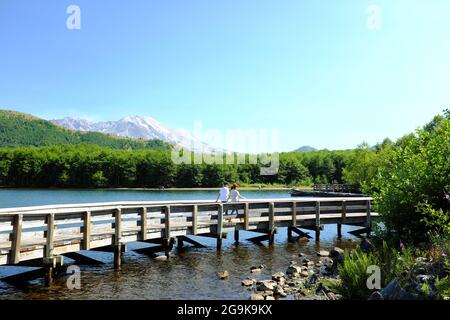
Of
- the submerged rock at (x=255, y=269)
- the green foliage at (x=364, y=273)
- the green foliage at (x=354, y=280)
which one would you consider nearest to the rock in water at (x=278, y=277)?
the submerged rock at (x=255, y=269)

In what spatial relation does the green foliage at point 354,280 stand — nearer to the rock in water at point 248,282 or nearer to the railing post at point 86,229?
the rock in water at point 248,282

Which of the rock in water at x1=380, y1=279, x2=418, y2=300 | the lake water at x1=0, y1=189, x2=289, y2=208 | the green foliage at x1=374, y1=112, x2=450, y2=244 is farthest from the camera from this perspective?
the lake water at x1=0, y1=189, x2=289, y2=208

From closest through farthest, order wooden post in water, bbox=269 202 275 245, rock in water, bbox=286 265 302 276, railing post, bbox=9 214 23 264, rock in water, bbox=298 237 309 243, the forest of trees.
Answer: railing post, bbox=9 214 23 264 < rock in water, bbox=286 265 302 276 < wooden post in water, bbox=269 202 275 245 < rock in water, bbox=298 237 309 243 < the forest of trees

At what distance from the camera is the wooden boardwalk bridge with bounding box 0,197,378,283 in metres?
14.4

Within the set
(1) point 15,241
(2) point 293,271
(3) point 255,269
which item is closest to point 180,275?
(3) point 255,269

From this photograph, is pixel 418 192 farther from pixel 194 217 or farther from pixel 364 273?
pixel 194 217

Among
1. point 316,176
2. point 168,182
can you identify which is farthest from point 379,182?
point 316,176

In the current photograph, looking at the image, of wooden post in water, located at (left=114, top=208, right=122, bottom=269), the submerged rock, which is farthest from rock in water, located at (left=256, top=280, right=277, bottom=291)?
wooden post in water, located at (left=114, top=208, right=122, bottom=269)

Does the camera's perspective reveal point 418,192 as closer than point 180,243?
Yes

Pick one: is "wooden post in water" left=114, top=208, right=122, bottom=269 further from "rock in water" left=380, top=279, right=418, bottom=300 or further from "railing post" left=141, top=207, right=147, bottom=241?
"rock in water" left=380, top=279, right=418, bottom=300

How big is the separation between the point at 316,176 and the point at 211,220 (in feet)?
435

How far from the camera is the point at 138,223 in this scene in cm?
1902

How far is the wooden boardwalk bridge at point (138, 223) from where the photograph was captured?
14.4 m
